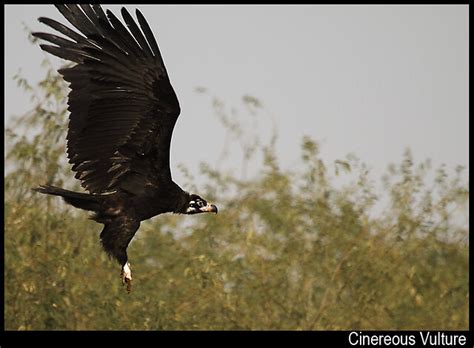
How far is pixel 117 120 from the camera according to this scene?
12.5 meters

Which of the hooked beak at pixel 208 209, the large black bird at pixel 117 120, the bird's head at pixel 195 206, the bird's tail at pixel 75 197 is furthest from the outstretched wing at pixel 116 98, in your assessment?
the hooked beak at pixel 208 209

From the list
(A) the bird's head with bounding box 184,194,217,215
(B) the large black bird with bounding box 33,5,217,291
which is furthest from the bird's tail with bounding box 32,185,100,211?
(A) the bird's head with bounding box 184,194,217,215

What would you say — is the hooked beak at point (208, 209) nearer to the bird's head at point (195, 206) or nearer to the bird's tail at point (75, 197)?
the bird's head at point (195, 206)

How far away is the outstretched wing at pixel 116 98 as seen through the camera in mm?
12297

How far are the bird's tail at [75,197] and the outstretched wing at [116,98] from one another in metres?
0.26

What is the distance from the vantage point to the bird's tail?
1255cm

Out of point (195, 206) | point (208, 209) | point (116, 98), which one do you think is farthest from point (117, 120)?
point (208, 209)

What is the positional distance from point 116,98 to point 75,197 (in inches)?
Answer: 37.1

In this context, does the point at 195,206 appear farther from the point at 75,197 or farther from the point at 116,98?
the point at 116,98

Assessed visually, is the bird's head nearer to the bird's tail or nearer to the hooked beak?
the hooked beak

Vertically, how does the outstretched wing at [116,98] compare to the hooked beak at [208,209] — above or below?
above
